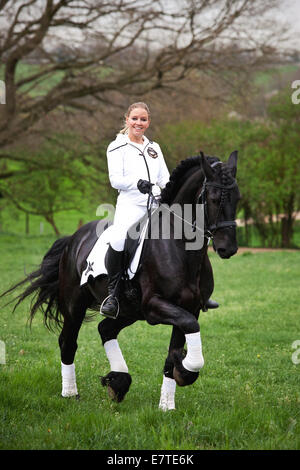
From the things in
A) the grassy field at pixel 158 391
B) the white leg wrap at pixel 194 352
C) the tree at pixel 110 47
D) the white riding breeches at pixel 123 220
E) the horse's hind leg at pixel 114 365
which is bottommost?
the grassy field at pixel 158 391

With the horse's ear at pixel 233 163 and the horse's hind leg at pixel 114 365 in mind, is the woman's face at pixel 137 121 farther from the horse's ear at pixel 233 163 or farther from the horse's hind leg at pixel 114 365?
the horse's hind leg at pixel 114 365

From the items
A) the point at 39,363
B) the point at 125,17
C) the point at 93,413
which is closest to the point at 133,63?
the point at 125,17

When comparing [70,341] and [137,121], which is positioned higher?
[137,121]

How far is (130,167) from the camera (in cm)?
487

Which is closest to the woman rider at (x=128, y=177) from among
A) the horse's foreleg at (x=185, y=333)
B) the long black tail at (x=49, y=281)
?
the horse's foreleg at (x=185, y=333)

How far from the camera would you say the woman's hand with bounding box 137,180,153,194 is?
457 centimetres

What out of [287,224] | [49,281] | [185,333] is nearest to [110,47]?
[287,224]

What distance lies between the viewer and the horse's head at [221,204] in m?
4.13

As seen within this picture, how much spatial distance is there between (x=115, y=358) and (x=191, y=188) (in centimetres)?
208

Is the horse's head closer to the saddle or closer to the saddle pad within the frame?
the saddle

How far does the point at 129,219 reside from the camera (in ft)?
16.1

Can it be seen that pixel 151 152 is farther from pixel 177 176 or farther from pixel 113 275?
pixel 113 275

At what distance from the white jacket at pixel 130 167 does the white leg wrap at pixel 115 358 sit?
1618mm

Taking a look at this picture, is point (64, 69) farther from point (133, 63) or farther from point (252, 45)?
point (252, 45)
